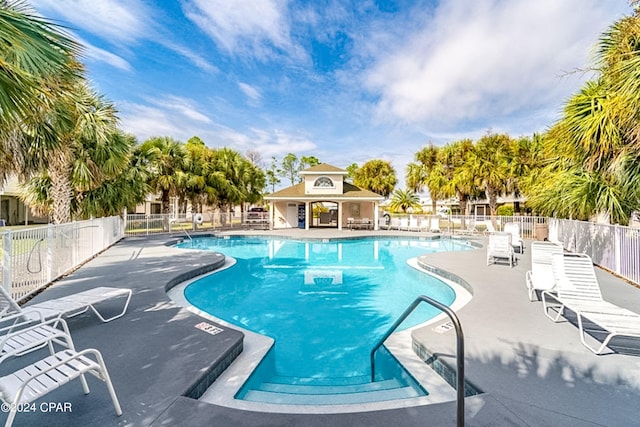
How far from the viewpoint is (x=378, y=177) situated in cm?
3572

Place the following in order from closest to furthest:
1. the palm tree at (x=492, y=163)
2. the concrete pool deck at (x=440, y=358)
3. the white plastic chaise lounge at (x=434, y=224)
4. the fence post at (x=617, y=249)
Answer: the concrete pool deck at (x=440, y=358), the fence post at (x=617, y=249), the palm tree at (x=492, y=163), the white plastic chaise lounge at (x=434, y=224)

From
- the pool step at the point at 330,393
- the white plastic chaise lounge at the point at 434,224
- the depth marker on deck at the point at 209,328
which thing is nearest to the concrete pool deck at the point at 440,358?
the depth marker on deck at the point at 209,328

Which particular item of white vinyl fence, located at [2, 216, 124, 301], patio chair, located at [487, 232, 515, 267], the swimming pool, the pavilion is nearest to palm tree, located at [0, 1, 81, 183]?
white vinyl fence, located at [2, 216, 124, 301]

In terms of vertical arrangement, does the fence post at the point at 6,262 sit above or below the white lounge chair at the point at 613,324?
above

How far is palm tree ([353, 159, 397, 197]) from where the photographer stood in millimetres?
35594

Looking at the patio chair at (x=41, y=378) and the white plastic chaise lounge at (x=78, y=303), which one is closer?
the patio chair at (x=41, y=378)

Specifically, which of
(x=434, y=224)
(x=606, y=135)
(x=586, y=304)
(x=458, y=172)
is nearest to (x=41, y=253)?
(x=586, y=304)

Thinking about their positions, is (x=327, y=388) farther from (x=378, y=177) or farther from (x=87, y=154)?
(x=378, y=177)

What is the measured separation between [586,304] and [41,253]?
10.6m

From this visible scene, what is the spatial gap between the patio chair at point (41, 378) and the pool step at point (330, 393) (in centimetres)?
147

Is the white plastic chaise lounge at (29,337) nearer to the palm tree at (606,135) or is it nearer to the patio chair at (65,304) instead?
the patio chair at (65,304)

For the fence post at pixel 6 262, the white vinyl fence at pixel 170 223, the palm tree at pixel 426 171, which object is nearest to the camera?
the fence post at pixel 6 262

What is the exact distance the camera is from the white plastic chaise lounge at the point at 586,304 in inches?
139

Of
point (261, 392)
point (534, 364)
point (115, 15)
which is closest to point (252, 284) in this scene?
point (261, 392)
